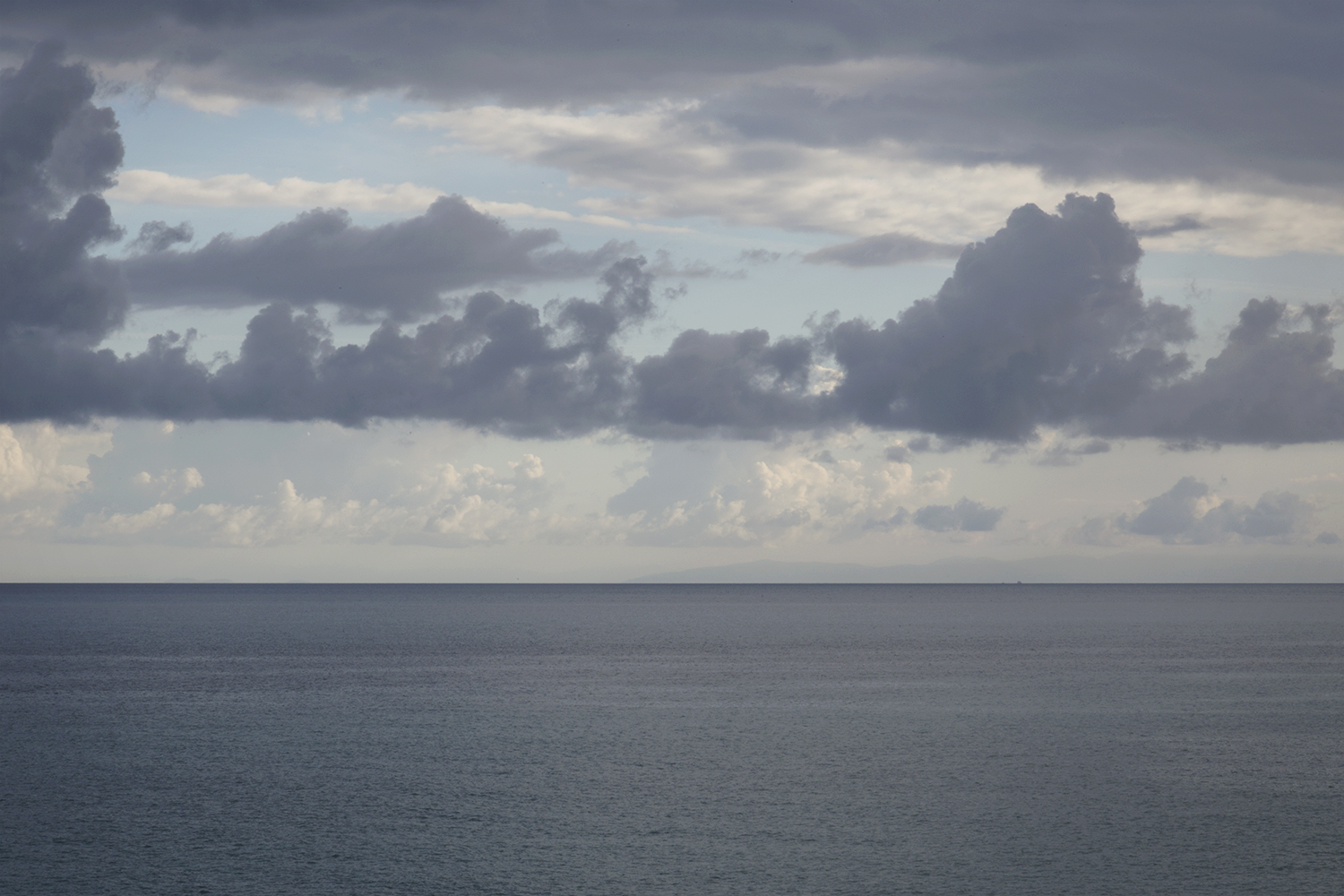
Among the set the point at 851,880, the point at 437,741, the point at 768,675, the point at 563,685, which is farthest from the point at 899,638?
the point at 851,880

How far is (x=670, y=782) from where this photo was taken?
2447 inches

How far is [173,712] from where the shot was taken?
87250 millimetres

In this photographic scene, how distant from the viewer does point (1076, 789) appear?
61000mm

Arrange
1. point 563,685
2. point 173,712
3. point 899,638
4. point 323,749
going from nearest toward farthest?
point 323,749
point 173,712
point 563,685
point 899,638

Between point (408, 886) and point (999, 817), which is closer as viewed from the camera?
point (408, 886)

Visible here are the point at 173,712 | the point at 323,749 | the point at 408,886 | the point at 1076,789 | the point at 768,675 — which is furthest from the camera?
the point at 768,675

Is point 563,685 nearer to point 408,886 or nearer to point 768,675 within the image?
point 768,675

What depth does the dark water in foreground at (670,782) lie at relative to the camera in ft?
152

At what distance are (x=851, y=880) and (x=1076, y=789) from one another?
70.2 ft

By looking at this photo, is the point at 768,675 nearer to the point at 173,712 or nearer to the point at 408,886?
the point at 173,712

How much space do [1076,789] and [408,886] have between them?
35.6 m

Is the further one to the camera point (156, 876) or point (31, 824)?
point (31, 824)

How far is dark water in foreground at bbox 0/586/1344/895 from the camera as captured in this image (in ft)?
152

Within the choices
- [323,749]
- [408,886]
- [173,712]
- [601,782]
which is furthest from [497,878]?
[173,712]
